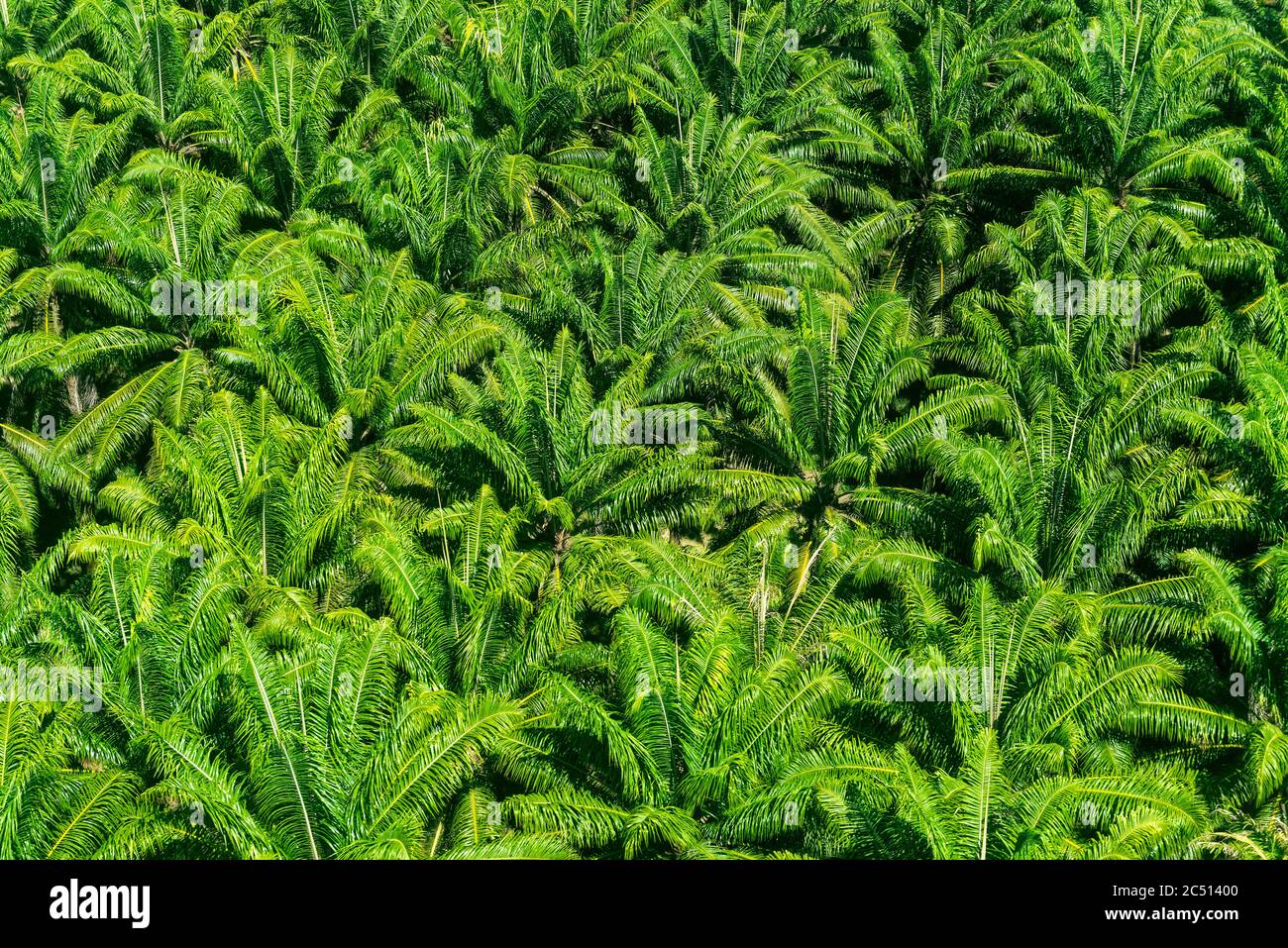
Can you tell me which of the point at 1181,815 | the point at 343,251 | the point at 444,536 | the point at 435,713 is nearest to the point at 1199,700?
the point at 1181,815

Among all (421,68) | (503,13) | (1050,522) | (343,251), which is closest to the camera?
(1050,522)

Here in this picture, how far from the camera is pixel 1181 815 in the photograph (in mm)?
12078

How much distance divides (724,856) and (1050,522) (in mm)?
6697

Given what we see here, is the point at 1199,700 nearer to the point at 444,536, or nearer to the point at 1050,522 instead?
the point at 1050,522

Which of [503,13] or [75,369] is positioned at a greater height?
[503,13]

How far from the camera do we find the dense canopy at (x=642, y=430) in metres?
12.4
